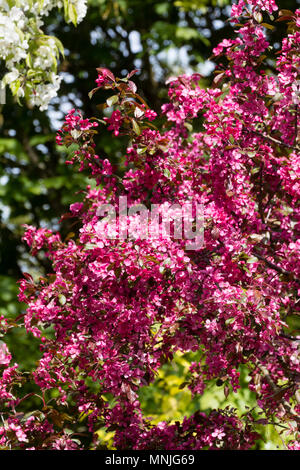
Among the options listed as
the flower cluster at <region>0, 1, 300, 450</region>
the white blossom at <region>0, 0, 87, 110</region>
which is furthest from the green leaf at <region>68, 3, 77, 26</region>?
the flower cluster at <region>0, 1, 300, 450</region>

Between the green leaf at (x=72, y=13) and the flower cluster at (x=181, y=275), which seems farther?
the green leaf at (x=72, y=13)

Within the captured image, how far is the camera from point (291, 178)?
7.13 feet

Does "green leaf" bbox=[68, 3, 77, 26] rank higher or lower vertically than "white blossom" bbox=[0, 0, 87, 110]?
higher

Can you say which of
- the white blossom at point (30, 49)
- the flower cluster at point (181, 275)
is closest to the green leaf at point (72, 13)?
the white blossom at point (30, 49)

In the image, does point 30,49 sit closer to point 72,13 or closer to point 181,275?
point 72,13

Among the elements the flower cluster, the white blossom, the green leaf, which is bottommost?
the flower cluster

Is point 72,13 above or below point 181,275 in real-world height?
above

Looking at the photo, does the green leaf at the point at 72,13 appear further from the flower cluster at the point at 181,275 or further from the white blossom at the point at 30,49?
the flower cluster at the point at 181,275

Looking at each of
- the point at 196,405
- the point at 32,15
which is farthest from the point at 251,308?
the point at 32,15

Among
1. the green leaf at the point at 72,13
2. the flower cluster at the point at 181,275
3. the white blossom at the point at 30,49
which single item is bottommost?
the flower cluster at the point at 181,275

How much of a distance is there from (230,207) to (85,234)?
26.0 inches

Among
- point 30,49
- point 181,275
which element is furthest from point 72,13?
point 181,275

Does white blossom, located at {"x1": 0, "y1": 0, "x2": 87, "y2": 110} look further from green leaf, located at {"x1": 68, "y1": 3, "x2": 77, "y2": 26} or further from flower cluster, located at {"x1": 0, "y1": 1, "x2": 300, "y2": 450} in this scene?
flower cluster, located at {"x1": 0, "y1": 1, "x2": 300, "y2": 450}

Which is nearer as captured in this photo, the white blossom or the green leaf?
the white blossom
